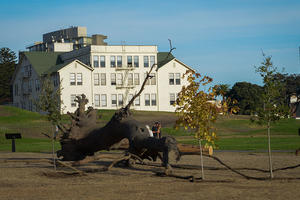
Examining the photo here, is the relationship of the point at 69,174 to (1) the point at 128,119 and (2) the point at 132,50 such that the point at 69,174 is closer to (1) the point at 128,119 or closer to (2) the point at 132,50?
(1) the point at 128,119

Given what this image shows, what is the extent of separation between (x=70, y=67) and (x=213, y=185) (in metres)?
64.3

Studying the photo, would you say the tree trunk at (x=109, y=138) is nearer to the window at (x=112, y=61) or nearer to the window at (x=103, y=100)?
the window at (x=103, y=100)

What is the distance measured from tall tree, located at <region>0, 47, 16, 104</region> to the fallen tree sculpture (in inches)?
3434

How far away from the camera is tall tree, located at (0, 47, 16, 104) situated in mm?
106000

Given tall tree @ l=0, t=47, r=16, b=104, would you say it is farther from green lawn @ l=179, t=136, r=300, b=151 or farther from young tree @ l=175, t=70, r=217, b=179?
young tree @ l=175, t=70, r=217, b=179

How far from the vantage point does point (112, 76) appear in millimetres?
78250

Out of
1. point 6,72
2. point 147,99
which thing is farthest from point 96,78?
point 6,72

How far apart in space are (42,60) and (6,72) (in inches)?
1028

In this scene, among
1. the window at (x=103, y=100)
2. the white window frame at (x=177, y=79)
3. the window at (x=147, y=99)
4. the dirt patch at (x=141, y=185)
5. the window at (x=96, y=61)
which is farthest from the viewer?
the white window frame at (x=177, y=79)

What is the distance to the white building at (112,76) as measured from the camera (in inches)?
2990

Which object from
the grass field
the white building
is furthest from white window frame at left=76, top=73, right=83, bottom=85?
the grass field

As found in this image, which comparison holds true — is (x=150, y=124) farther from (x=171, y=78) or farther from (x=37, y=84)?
(x=37, y=84)

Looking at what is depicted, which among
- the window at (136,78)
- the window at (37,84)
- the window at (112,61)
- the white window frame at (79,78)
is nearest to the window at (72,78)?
the white window frame at (79,78)

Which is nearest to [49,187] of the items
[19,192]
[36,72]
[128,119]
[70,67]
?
[19,192]
